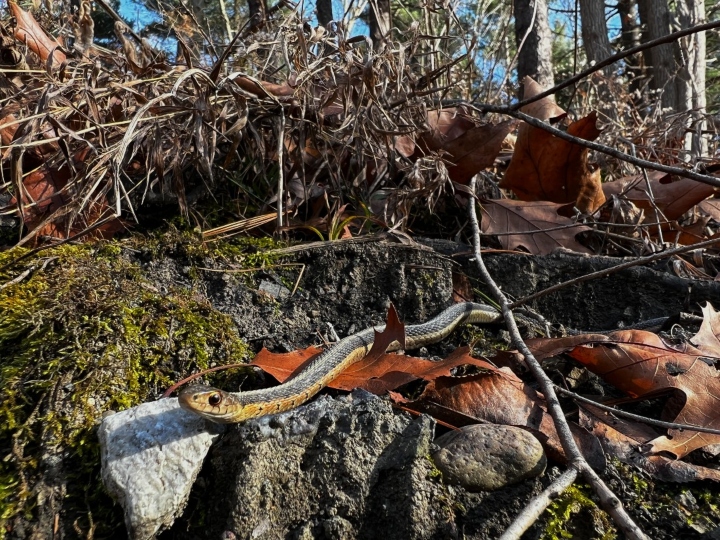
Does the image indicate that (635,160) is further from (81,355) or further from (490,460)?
(81,355)

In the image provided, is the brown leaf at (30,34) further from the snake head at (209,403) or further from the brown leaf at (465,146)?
the snake head at (209,403)

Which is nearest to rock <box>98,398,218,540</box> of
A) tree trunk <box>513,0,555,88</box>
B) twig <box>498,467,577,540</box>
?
twig <box>498,467,577,540</box>

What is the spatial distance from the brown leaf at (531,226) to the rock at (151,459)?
1822 millimetres

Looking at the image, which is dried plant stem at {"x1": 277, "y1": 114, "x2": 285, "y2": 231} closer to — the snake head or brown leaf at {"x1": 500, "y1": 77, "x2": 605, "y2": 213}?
the snake head

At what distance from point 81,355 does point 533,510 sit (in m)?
1.27

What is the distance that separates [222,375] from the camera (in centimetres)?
179

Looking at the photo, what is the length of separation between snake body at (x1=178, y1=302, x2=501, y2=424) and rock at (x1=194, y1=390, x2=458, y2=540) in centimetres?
9

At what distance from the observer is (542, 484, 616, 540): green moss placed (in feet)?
4.28

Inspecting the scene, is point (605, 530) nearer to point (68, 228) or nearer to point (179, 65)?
point (68, 228)

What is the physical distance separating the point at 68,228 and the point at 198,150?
59 centimetres

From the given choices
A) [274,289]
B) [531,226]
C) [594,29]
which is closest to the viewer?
[274,289]

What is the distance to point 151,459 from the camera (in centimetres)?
137

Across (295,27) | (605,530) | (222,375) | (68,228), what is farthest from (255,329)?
(295,27)

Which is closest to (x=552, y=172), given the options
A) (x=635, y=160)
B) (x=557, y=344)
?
(x=635, y=160)
